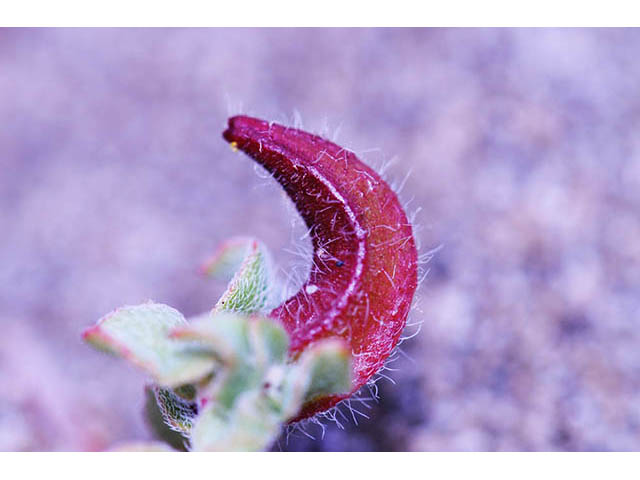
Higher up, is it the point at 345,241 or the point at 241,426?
the point at 345,241

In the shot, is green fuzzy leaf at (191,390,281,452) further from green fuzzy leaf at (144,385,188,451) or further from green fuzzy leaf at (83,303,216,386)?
green fuzzy leaf at (144,385,188,451)

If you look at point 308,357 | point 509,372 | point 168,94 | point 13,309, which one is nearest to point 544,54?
point 509,372

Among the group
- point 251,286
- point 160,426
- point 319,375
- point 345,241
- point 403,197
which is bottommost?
point 160,426

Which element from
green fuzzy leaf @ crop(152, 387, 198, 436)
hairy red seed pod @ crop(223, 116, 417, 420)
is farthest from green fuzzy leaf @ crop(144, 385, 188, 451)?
hairy red seed pod @ crop(223, 116, 417, 420)

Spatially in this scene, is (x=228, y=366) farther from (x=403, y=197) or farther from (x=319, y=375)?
(x=403, y=197)

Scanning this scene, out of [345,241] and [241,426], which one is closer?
[241,426]

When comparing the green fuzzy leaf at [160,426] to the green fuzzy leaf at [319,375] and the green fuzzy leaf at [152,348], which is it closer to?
the green fuzzy leaf at [152,348]

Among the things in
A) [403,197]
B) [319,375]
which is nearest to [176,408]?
[319,375]
